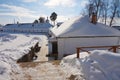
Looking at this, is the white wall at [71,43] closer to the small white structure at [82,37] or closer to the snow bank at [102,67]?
the small white structure at [82,37]

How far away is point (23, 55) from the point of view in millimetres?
19172

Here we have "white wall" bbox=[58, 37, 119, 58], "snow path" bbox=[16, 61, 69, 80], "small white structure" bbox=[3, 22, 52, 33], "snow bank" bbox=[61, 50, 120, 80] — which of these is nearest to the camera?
"snow bank" bbox=[61, 50, 120, 80]

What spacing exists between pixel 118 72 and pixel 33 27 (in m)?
91.6

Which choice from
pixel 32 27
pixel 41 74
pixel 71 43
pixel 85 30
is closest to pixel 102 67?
pixel 41 74

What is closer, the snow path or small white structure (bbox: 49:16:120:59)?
the snow path

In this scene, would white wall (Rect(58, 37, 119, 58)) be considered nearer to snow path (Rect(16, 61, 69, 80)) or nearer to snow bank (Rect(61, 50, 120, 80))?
snow path (Rect(16, 61, 69, 80))

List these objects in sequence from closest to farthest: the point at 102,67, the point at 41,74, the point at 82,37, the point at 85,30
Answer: the point at 102,67 < the point at 41,74 < the point at 82,37 < the point at 85,30

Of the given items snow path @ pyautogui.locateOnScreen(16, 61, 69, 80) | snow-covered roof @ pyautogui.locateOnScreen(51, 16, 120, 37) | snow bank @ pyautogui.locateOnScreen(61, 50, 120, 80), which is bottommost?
snow path @ pyautogui.locateOnScreen(16, 61, 69, 80)

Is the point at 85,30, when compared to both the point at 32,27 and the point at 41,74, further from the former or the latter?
the point at 32,27

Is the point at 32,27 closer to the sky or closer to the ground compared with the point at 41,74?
closer to the sky

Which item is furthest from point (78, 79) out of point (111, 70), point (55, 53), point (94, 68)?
point (55, 53)

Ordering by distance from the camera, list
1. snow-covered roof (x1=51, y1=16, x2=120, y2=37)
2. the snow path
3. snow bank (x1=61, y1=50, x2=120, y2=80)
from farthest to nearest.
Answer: snow-covered roof (x1=51, y1=16, x2=120, y2=37)
the snow path
snow bank (x1=61, y1=50, x2=120, y2=80)

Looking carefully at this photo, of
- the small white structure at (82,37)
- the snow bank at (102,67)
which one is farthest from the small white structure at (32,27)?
the snow bank at (102,67)

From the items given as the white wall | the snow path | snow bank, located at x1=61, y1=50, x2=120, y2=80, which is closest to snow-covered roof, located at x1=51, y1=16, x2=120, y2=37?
the white wall
